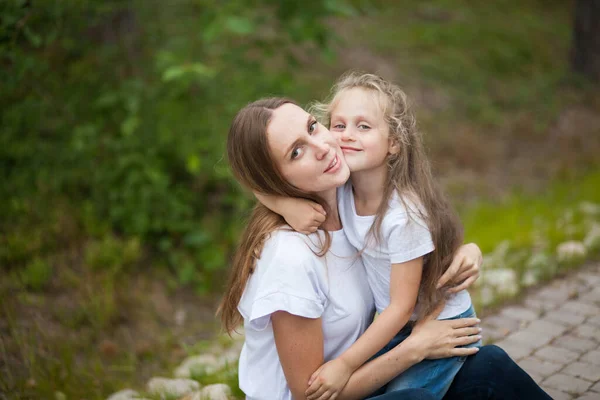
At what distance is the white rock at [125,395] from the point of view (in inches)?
131

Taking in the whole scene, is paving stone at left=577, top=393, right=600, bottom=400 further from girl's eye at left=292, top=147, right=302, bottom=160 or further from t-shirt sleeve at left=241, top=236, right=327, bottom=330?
girl's eye at left=292, top=147, right=302, bottom=160

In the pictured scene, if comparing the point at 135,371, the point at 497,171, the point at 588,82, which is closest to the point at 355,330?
the point at 135,371

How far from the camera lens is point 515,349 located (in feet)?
11.2

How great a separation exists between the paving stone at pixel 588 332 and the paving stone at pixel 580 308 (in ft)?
0.53

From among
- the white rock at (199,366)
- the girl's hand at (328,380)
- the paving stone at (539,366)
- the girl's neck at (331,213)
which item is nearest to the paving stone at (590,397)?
the paving stone at (539,366)

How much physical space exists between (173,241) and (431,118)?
12.1 feet

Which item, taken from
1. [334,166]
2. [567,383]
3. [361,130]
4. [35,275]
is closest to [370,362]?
[334,166]

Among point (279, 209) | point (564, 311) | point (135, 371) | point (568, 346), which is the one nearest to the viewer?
point (279, 209)

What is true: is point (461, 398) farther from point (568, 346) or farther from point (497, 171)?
point (497, 171)

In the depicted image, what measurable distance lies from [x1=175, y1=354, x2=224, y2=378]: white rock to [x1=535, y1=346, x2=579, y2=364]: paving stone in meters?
1.81

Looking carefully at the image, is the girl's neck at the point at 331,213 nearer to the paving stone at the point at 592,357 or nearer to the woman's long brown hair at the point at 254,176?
the woman's long brown hair at the point at 254,176

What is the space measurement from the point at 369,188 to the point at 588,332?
1958 mm

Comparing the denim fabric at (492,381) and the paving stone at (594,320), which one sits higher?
the denim fabric at (492,381)

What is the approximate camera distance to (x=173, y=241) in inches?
212
